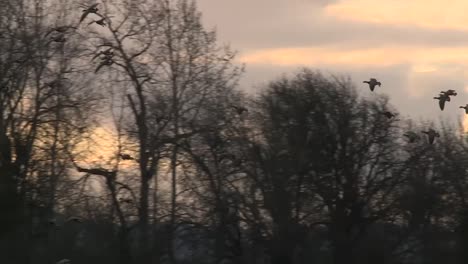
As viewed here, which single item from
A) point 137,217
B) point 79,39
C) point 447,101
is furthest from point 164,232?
point 447,101

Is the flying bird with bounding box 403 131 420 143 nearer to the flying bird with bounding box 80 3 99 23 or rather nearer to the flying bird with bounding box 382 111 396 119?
the flying bird with bounding box 382 111 396 119

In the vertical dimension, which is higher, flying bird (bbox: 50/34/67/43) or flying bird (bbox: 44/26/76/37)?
flying bird (bbox: 44/26/76/37)

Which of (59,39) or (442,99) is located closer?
(442,99)

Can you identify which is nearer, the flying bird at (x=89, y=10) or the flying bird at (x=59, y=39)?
the flying bird at (x=59, y=39)

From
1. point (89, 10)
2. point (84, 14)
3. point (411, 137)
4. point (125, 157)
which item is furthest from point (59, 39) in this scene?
point (411, 137)

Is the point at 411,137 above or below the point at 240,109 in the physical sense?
below

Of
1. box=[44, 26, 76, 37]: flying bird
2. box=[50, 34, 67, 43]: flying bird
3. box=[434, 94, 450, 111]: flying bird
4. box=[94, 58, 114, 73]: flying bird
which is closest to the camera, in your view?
box=[434, 94, 450, 111]: flying bird

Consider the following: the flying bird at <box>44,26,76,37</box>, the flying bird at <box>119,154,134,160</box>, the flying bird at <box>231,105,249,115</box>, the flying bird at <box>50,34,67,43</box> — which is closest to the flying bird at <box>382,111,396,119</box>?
the flying bird at <box>231,105,249,115</box>

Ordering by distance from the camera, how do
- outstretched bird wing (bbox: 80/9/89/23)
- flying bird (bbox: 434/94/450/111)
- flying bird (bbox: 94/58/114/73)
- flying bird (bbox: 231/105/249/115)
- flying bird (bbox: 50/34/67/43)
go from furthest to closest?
flying bird (bbox: 231/105/249/115), flying bird (bbox: 94/58/114/73), outstretched bird wing (bbox: 80/9/89/23), flying bird (bbox: 50/34/67/43), flying bird (bbox: 434/94/450/111)

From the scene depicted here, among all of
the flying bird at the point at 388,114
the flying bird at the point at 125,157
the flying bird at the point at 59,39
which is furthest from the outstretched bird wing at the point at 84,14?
the flying bird at the point at 388,114

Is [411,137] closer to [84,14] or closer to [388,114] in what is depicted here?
[388,114]

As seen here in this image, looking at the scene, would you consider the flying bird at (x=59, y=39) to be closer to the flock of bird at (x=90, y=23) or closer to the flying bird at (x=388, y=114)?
the flock of bird at (x=90, y=23)

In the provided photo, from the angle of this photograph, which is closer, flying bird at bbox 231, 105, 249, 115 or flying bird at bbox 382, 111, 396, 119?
flying bird at bbox 231, 105, 249, 115

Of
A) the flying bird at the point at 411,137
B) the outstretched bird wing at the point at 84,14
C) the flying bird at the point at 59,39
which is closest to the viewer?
the flying bird at the point at 59,39
